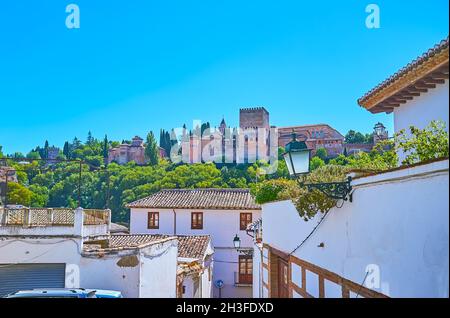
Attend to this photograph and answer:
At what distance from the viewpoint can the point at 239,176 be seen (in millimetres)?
16438

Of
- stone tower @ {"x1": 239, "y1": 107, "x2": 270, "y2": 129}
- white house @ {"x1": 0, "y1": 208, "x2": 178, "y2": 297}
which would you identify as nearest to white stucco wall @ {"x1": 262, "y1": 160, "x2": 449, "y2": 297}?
stone tower @ {"x1": 239, "y1": 107, "x2": 270, "y2": 129}

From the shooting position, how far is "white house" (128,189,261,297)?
2031 centimetres

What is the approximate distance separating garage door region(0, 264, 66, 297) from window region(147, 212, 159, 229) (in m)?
14.3

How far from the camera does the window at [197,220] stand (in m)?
20.8

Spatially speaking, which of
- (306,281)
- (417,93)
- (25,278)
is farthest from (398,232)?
(25,278)

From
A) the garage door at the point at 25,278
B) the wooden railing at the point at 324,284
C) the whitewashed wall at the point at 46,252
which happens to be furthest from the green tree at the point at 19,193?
the wooden railing at the point at 324,284

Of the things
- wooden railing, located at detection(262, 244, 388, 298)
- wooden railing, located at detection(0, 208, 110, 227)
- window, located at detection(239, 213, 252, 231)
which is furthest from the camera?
window, located at detection(239, 213, 252, 231)

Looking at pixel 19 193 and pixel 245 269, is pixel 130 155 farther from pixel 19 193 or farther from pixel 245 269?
pixel 245 269

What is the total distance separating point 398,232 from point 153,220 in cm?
1901

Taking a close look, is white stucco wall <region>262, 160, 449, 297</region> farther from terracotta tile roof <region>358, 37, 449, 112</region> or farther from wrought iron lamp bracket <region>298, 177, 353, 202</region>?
terracotta tile roof <region>358, 37, 449, 112</region>
